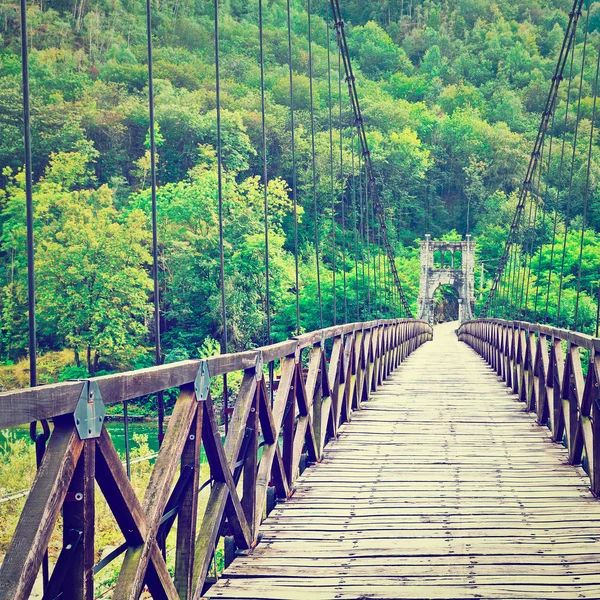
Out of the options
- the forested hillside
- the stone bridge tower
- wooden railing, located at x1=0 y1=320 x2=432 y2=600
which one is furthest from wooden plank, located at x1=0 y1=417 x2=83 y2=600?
the stone bridge tower

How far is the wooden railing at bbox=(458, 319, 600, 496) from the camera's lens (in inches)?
146

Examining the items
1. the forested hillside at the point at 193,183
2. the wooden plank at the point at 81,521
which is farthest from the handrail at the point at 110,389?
the forested hillside at the point at 193,183

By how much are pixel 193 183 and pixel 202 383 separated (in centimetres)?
2421

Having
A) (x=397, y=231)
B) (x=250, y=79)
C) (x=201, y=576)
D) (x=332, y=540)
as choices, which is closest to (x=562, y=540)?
(x=332, y=540)

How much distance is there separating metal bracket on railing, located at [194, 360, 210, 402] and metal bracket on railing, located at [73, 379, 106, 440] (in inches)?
24.4

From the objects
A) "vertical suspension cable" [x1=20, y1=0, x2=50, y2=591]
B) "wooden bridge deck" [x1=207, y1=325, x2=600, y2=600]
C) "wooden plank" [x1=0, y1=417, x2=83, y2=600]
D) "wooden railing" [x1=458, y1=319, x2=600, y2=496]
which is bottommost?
"wooden bridge deck" [x1=207, y1=325, x2=600, y2=600]

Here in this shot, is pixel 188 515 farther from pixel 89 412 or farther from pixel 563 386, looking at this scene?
pixel 563 386

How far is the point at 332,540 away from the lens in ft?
10.1

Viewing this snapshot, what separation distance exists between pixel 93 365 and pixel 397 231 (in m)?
25.4

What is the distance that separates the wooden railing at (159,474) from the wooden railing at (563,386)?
51.2 inches

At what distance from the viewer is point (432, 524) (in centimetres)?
324

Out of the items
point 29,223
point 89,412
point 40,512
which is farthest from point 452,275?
point 40,512

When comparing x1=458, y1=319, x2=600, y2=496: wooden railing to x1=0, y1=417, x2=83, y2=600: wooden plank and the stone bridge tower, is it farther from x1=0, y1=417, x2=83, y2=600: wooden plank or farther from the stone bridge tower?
the stone bridge tower

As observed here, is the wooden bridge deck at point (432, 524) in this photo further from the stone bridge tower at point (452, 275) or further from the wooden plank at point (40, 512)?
the stone bridge tower at point (452, 275)
